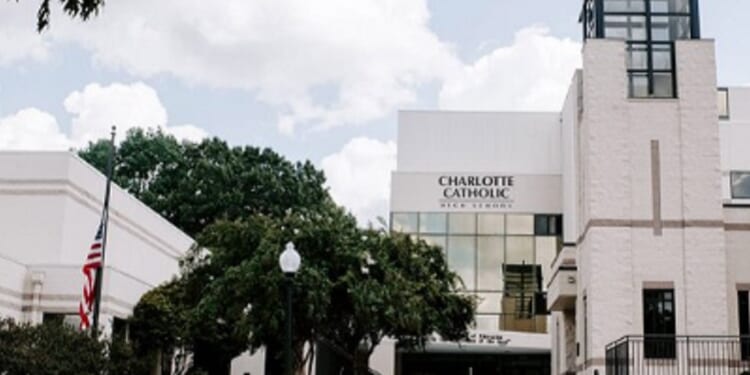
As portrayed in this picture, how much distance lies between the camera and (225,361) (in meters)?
48.6

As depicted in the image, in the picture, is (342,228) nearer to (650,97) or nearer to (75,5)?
(650,97)

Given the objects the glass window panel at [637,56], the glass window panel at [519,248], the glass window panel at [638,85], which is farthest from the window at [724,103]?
the glass window panel at [638,85]

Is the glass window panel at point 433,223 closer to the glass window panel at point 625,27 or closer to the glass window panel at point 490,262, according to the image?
the glass window panel at point 490,262

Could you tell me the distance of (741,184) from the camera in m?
50.3

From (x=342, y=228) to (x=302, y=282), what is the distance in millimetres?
2619

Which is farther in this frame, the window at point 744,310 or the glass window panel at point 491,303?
the glass window panel at point 491,303

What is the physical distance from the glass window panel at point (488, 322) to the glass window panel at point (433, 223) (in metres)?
4.52

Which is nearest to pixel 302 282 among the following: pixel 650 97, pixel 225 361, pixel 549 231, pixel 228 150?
pixel 650 97

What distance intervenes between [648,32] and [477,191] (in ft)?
80.1

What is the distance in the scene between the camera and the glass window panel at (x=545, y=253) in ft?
181

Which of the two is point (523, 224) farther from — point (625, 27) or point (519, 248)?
point (625, 27)

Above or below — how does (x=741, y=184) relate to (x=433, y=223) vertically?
above

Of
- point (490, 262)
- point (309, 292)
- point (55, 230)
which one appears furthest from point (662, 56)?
point (490, 262)

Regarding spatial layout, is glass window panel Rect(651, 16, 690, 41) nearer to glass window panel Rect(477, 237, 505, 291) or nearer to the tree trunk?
the tree trunk
